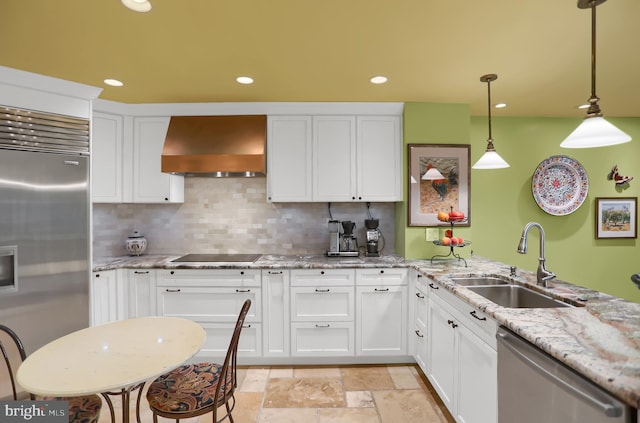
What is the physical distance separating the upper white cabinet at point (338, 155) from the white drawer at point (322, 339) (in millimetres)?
1233

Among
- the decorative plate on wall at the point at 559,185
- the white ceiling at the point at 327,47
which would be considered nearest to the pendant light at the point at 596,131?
the white ceiling at the point at 327,47

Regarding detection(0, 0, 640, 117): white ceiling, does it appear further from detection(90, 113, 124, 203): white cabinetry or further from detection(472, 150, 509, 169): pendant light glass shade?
detection(472, 150, 509, 169): pendant light glass shade

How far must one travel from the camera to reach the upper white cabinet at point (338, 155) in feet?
10.6

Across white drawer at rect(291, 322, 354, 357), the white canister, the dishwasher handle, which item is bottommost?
white drawer at rect(291, 322, 354, 357)

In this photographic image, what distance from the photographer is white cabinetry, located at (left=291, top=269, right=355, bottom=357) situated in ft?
9.69

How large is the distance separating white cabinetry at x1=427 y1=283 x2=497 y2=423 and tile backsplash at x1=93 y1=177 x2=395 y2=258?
4.29ft

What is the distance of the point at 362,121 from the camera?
324cm

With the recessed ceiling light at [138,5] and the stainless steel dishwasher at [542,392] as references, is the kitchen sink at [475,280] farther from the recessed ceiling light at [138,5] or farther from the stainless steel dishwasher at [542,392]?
the recessed ceiling light at [138,5]

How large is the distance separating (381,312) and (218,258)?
5.57ft

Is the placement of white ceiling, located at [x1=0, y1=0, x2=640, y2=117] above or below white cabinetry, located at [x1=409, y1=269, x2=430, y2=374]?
above

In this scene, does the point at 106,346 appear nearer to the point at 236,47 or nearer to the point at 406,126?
the point at 236,47

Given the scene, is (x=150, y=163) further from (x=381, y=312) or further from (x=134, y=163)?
(x=381, y=312)

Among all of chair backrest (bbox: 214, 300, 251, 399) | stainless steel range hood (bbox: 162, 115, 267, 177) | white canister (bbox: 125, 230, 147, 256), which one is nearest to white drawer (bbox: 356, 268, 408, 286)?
stainless steel range hood (bbox: 162, 115, 267, 177)

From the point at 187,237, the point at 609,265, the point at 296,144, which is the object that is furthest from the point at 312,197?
the point at 609,265
